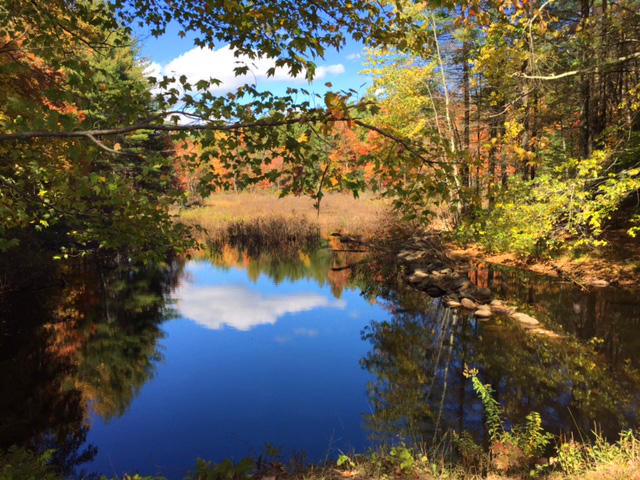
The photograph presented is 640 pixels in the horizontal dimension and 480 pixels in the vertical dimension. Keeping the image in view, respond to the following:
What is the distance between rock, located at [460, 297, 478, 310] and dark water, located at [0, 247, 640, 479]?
2.20 ft

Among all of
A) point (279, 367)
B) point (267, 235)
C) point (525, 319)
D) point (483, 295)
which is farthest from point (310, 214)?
point (279, 367)

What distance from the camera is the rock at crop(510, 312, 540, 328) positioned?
419 inches

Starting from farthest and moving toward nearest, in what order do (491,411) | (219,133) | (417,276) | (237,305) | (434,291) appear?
(417,276) < (434,291) < (237,305) < (491,411) < (219,133)

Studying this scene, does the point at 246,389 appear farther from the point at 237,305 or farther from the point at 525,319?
the point at 525,319

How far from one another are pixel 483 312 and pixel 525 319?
1.13 metres

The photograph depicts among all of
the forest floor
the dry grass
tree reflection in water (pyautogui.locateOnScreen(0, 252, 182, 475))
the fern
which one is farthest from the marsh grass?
the fern

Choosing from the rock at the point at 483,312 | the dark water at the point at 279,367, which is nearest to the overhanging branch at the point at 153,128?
the dark water at the point at 279,367

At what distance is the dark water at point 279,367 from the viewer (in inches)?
264

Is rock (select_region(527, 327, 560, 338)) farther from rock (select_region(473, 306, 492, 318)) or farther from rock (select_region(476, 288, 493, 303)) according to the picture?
rock (select_region(476, 288, 493, 303))

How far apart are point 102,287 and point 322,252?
1070cm

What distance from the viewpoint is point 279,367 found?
31.2ft

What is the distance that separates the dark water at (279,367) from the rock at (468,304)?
671 mm

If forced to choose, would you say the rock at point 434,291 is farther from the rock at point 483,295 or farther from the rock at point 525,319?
the rock at point 525,319

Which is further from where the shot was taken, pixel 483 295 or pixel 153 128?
pixel 483 295
